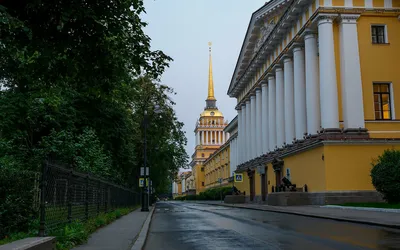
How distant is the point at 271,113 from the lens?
43531 millimetres

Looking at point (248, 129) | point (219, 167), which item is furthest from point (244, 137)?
point (219, 167)

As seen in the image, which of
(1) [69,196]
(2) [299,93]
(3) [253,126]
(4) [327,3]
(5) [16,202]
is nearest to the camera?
(5) [16,202]

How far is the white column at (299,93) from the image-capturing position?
1358 inches

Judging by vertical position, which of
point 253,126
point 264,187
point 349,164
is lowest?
point 264,187

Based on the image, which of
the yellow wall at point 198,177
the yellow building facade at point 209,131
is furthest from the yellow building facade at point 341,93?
the yellow building facade at point 209,131

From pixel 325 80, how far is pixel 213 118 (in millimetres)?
131749

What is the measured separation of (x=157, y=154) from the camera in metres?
46.0

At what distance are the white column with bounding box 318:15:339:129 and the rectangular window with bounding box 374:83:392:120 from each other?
2.80 metres

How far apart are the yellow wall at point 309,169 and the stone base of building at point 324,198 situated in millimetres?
702

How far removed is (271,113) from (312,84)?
11.5m

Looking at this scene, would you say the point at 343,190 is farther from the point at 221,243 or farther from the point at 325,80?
the point at 221,243

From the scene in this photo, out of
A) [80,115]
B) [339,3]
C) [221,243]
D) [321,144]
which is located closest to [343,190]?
[321,144]

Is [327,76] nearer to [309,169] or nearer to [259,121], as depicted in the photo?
[309,169]

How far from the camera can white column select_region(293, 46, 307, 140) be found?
3450 cm
